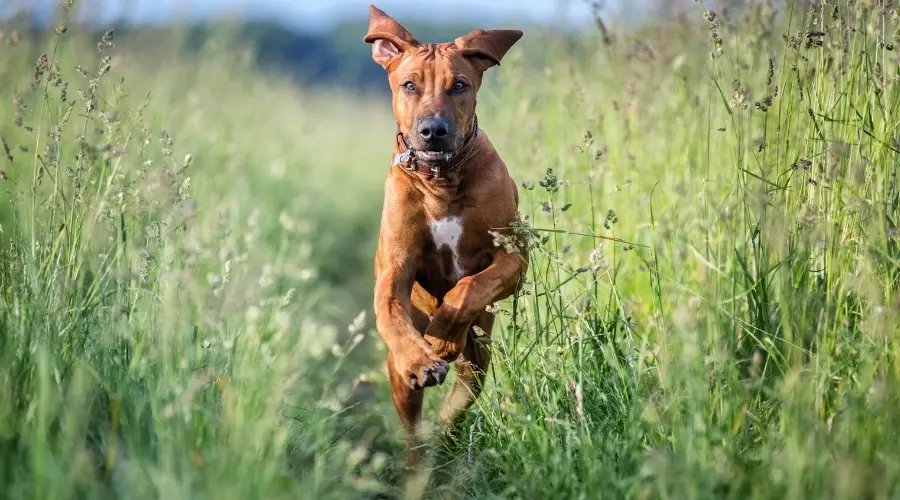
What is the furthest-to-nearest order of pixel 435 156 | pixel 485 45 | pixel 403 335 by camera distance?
pixel 485 45, pixel 435 156, pixel 403 335

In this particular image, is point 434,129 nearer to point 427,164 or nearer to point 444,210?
point 427,164

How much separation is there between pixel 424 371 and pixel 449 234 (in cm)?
84

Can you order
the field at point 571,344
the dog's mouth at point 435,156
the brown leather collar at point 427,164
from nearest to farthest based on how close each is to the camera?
the field at point 571,344, the dog's mouth at point 435,156, the brown leather collar at point 427,164

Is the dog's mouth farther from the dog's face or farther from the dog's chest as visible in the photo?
the dog's chest

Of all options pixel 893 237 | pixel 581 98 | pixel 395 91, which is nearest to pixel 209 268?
pixel 395 91

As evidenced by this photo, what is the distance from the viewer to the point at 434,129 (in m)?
4.04

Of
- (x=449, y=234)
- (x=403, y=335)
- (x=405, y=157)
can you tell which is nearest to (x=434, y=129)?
(x=405, y=157)

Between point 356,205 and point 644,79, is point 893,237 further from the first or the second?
point 356,205

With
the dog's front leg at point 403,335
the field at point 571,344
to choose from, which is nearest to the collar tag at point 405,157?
the dog's front leg at point 403,335

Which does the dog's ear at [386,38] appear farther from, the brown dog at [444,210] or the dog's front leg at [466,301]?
the dog's front leg at [466,301]

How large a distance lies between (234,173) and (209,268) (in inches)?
94.3

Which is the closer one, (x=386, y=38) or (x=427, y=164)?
(x=427, y=164)

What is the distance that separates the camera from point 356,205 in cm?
970

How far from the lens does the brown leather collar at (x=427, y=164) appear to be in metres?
4.18
